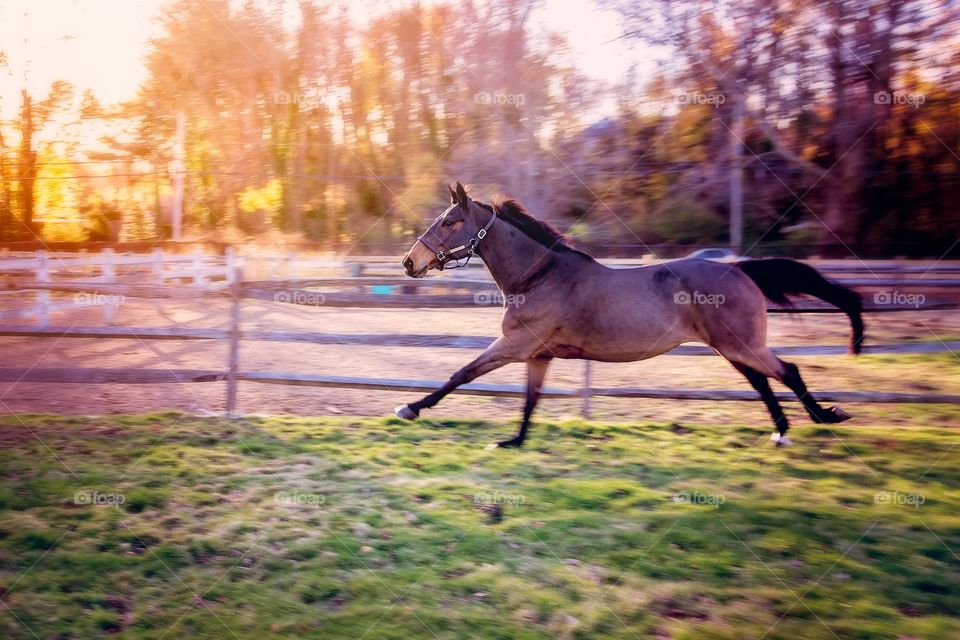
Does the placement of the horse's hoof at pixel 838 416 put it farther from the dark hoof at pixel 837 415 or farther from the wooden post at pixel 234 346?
the wooden post at pixel 234 346

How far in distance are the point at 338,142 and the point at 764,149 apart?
12071mm

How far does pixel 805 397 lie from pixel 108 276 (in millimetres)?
12454

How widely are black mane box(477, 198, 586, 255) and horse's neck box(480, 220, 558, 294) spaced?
10 cm

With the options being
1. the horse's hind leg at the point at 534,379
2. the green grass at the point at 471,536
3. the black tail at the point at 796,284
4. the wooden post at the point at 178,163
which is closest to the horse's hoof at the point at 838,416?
the green grass at the point at 471,536

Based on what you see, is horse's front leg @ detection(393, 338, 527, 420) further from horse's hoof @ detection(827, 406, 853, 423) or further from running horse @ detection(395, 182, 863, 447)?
horse's hoof @ detection(827, 406, 853, 423)

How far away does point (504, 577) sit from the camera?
3393mm

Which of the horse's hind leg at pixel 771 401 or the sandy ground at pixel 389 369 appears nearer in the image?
the horse's hind leg at pixel 771 401

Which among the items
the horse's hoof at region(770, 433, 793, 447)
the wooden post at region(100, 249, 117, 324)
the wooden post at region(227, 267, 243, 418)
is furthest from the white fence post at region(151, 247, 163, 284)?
the horse's hoof at region(770, 433, 793, 447)

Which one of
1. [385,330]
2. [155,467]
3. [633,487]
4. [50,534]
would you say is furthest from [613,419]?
[385,330]

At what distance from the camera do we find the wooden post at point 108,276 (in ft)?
39.3

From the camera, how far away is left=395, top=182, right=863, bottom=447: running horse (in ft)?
17.2

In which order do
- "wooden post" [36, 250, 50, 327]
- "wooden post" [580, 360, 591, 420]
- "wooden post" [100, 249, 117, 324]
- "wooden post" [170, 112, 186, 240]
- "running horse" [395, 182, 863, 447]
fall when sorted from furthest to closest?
"wooden post" [170, 112, 186, 240] < "wooden post" [100, 249, 117, 324] < "wooden post" [36, 250, 50, 327] < "wooden post" [580, 360, 591, 420] < "running horse" [395, 182, 863, 447]

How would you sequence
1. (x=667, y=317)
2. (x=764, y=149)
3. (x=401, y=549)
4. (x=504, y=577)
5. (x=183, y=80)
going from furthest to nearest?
(x=183, y=80), (x=764, y=149), (x=667, y=317), (x=401, y=549), (x=504, y=577)

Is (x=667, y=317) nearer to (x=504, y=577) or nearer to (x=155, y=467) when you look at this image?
(x=504, y=577)
